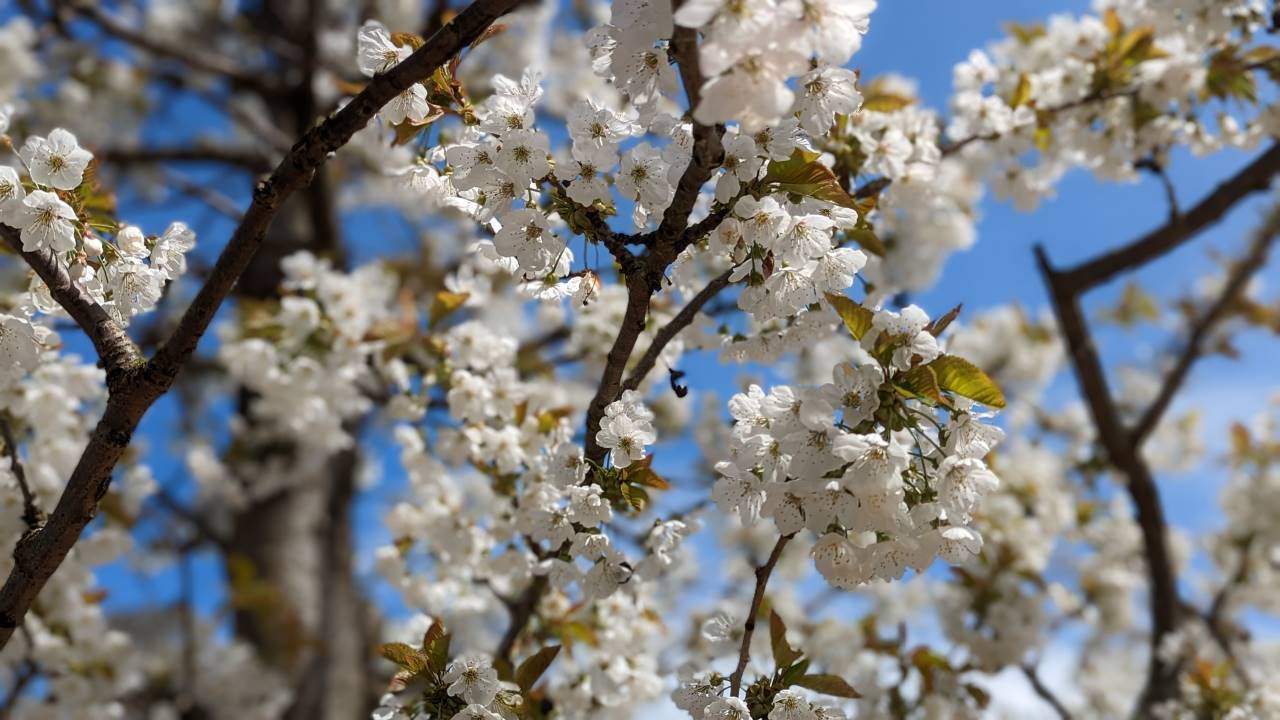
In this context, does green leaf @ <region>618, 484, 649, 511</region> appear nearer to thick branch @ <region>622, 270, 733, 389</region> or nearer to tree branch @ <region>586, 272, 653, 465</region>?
tree branch @ <region>586, 272, 653, 465</region>

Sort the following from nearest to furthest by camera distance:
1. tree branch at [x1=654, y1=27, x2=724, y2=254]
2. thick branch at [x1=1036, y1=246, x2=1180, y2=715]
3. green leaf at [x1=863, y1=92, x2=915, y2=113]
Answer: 1. tree branch at [x1=654, y1=27, x2=724, y2=254]
2. green leaf at [x1=863, y1=92, x2=915, y2=113]
3. thick branch at [x1=1036, y1=246, x2=1180, y2=715]

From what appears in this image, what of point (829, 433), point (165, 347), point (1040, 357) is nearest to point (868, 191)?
point (829, 433)

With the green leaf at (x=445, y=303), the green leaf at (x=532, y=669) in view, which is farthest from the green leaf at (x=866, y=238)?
the green leaf at (x=445, y=303)

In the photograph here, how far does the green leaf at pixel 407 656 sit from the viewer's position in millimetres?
1671

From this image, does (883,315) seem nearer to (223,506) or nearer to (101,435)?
(101,435)

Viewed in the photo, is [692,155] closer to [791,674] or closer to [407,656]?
[791,674]

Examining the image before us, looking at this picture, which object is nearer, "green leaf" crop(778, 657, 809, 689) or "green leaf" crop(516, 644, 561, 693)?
"green leaf" crop(778, 657, 809, 689)

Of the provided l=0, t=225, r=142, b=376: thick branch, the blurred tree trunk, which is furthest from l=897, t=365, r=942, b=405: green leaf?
the blurred tree trunk

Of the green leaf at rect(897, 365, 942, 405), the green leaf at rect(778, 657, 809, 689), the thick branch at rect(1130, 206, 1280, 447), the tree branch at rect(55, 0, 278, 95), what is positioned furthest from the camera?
the tree branch at rect(55, 0, 278, 95)

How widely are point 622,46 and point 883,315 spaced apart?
21.6 inches

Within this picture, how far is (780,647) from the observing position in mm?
1623

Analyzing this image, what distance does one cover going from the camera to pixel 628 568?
1.75 metres

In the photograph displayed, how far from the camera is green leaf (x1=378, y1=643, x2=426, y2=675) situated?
167 cm

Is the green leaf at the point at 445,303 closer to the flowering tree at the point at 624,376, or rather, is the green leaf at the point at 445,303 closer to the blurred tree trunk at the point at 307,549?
the flowering tree at the point at 624,376
